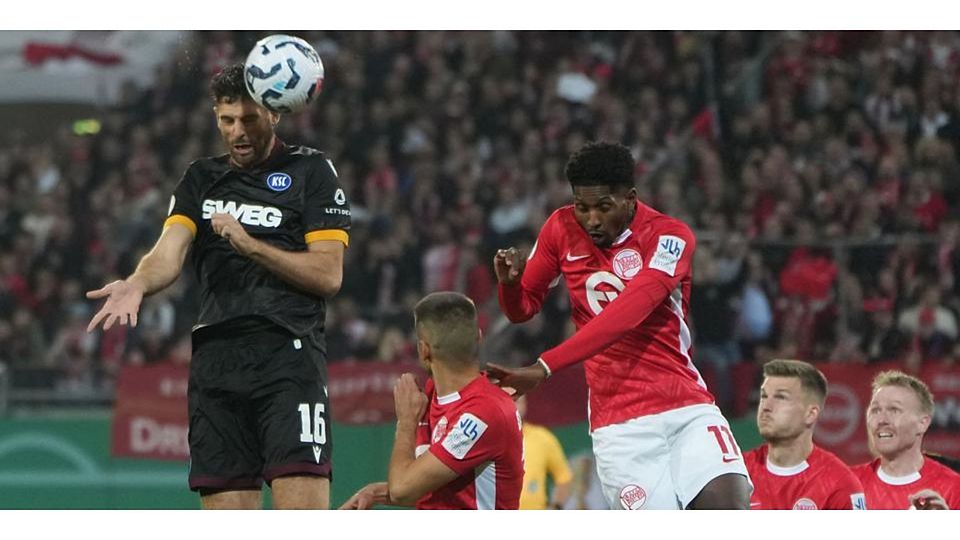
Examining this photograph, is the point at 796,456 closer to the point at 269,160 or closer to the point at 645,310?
the point at 645,310

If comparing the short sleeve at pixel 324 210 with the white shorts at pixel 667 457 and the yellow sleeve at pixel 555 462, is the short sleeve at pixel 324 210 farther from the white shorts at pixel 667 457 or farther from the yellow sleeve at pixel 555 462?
the yellow sleeve at pixel 555 462

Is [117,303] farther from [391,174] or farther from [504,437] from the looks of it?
[391,174]

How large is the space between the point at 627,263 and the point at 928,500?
2035 millimetres

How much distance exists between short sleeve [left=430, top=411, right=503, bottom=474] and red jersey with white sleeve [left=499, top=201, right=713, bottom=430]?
1.92 feet

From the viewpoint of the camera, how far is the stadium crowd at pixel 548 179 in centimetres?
1244

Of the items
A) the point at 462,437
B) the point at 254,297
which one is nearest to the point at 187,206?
the point at 254,297

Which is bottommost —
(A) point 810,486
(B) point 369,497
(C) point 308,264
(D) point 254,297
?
(A) point 810,486

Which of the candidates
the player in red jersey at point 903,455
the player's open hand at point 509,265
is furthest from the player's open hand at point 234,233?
the player in red jersey at point 903,455

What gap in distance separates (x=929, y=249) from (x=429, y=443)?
840cm

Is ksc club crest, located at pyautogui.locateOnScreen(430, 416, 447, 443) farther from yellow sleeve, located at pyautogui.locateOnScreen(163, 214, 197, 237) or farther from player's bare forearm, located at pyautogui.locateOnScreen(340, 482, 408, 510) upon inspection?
yellow sleeve, located at pyautogui.locateOnScreen(163, 214, 197, 237)

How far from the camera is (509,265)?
5.86 m

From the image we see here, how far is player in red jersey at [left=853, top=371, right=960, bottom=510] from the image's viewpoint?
676 centimetres

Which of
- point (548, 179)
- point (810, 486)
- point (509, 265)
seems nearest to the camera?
point (509, 265)

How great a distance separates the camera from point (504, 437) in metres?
5.36
